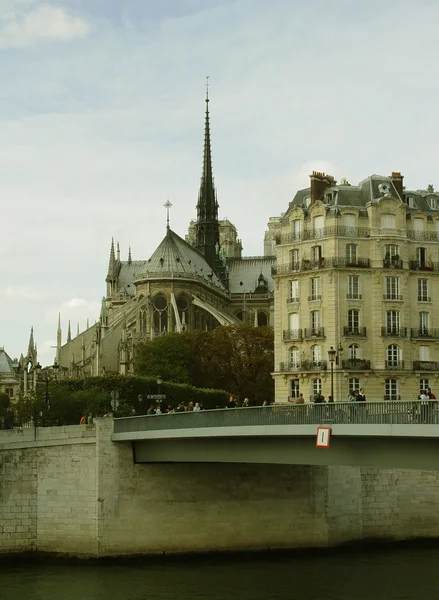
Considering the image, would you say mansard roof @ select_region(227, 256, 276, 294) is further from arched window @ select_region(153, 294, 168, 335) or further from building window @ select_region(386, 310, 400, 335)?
building window @ select_region(386, 310, 400, 335)

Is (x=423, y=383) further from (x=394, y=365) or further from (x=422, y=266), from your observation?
(x=422, y=266)

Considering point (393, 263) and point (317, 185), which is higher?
point (317, 185)

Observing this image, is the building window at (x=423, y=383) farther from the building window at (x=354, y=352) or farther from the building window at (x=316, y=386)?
the building window at (x=316, y=386)

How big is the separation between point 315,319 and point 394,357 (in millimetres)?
4708

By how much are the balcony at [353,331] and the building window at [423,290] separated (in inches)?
150

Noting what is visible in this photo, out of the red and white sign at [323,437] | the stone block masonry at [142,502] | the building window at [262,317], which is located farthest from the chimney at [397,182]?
the building window at [262,317]

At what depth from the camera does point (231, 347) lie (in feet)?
299

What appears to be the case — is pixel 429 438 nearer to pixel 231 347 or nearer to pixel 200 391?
pixel 200 391

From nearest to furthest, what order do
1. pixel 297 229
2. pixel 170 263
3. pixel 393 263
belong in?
1. pixel 393 263
2. pixel 297 229
3. pixel 170 263

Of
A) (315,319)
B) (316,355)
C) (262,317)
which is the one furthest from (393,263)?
(262,317)

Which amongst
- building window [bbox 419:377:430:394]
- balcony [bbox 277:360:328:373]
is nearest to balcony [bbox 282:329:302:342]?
balcony [bbox 277:360:328:373]

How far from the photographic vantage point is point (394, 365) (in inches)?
2518

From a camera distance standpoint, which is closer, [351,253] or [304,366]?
[351,253]

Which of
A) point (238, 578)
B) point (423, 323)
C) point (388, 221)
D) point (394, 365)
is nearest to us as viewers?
point (238, 578)
